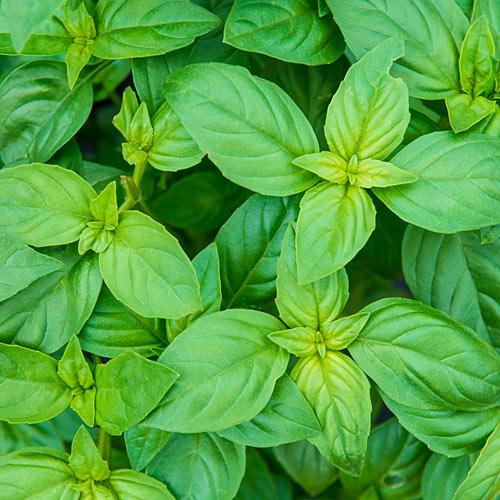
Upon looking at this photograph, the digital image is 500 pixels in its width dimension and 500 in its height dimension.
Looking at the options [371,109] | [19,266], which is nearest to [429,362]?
[371,109]

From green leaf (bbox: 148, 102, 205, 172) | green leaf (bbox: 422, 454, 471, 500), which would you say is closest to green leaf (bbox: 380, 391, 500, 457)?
green leaf (bbox: 422, 454, 471, 500)

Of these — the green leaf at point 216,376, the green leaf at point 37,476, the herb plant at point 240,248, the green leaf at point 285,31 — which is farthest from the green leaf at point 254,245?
the green leaf at point 37,476

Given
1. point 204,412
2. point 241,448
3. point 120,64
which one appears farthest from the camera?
point 120,64

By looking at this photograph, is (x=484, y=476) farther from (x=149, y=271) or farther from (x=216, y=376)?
(x=149, y=271)

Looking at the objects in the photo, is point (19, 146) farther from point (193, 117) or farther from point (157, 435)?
point (157, 435)

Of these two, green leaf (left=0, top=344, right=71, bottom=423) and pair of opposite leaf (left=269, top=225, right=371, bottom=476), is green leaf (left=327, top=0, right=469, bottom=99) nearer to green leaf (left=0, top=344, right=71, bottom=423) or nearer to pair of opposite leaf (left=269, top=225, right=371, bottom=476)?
pair of opposite leaf (left=269, top=225, right=371, bottom=476)

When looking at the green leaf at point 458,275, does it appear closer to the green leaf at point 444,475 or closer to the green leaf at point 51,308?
the green leaf at point 444,475

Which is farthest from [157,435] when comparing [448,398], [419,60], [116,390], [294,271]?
[419,60]
